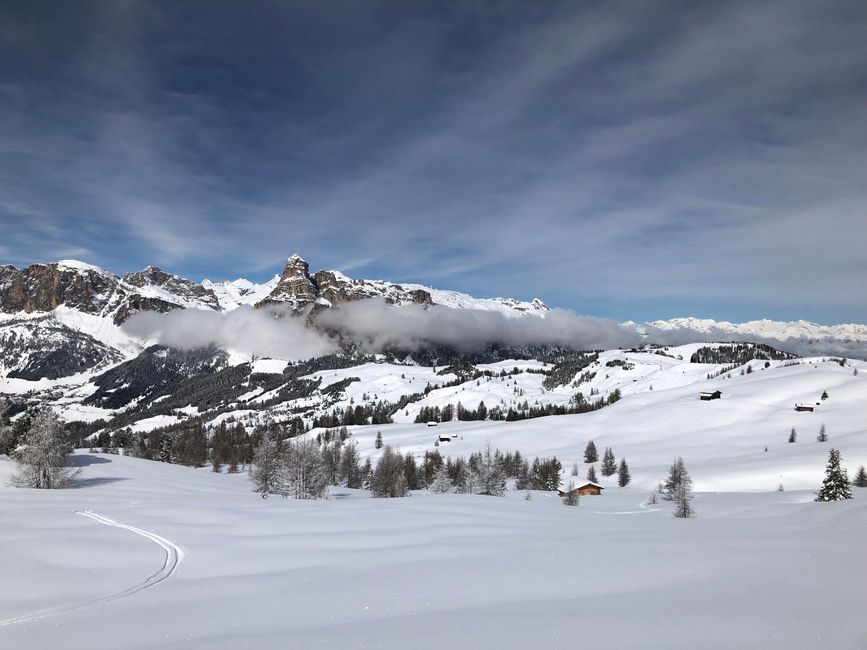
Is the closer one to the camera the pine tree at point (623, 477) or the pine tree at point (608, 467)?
the pine tree at point (623, 477)

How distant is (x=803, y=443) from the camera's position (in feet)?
375

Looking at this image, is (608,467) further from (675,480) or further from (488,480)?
(488,480)

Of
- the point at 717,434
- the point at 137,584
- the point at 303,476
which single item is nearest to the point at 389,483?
the point at 303,476

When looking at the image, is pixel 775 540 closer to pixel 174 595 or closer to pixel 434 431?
pixel 174 595

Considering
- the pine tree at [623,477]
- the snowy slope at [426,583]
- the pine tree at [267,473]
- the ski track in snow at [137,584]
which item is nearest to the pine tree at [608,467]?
the pine tree at [623,477]

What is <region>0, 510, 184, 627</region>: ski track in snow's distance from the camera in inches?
578

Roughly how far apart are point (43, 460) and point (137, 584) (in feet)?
153

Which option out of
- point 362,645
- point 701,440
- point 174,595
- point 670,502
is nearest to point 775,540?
point 362,645

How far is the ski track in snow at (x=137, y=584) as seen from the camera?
48.2 ft

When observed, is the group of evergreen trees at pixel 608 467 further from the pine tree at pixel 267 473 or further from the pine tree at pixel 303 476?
the pine tree at pixel 267 473

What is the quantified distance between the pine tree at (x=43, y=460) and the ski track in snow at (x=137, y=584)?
1262 inches

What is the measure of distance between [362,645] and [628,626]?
20.7ft

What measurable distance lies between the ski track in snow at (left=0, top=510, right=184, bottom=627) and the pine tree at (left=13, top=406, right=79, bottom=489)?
3206 centimetres

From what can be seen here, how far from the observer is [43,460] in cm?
5250
